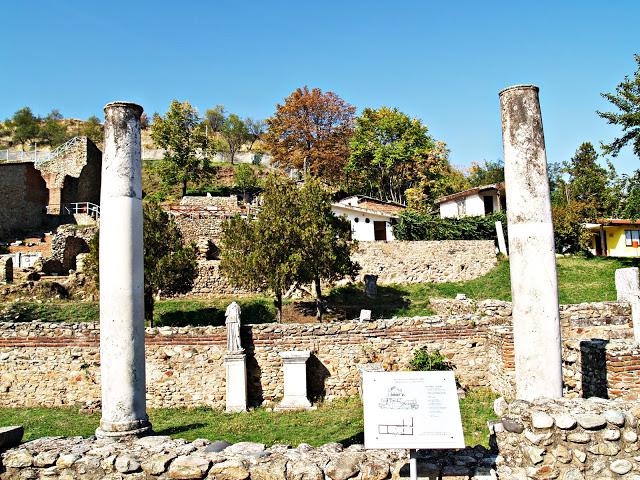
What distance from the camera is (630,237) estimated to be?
1485 inches

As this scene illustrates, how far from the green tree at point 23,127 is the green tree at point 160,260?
53.8 meters

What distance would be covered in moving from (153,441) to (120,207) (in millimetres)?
3156

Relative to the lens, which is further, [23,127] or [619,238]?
[23,127]

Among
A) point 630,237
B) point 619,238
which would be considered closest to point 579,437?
point 619,238

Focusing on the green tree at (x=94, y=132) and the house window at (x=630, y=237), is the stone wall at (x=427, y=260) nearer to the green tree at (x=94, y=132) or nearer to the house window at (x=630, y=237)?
the house window at (x=630, y=237)

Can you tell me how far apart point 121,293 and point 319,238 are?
40.1 feet

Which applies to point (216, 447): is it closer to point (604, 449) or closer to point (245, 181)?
point (604, 449)

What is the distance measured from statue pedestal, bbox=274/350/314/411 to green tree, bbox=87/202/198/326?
7854 millimetres

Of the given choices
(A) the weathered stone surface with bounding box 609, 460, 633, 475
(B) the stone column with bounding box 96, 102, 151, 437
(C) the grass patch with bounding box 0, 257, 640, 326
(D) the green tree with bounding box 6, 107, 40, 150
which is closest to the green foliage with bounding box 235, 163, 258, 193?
(C) the grass patch with bounding box 0, 257, 640, 326

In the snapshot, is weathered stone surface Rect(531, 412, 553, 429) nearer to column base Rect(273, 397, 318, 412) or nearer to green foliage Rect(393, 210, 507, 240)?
column base Rect(273, 397, 318, 412)

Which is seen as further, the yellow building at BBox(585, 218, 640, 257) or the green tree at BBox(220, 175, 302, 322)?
the yellow building at BBox(585, 218, 640, 257)

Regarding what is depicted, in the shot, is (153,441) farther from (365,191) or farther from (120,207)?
(365,191)

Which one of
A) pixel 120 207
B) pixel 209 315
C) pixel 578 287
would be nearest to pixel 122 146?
pixel 120 207

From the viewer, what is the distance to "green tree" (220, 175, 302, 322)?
60.3ft
